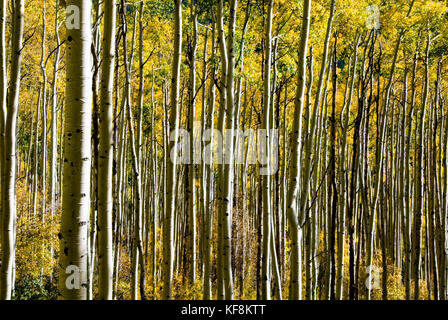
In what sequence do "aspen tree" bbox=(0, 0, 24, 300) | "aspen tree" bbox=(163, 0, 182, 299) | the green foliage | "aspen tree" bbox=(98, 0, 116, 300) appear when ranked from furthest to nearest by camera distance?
the green foliage → "aspen tree" bbox=(163, 0, 182, 299) → "aspen tree" bbox=(0, 0, 24, 300) → "aspen tree" bbox=(98, 0, 116, 300)

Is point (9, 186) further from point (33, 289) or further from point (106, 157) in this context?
point (33, 289)

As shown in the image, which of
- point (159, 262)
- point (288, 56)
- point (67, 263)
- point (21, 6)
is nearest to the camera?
point (67, 263)

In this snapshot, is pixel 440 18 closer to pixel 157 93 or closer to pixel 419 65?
pixel 419 65

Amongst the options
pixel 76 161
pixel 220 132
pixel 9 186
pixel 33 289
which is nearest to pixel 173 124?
pixel 220 132

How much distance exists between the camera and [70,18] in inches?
97.7

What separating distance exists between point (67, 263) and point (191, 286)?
6.88 meters

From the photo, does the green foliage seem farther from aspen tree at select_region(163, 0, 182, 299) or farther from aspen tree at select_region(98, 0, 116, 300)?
aspen tree at select_region(98, 0, 116, 300)

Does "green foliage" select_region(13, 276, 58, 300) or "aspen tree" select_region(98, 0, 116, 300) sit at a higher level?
"aspen tree" select_region(98, 0, 116, 300)

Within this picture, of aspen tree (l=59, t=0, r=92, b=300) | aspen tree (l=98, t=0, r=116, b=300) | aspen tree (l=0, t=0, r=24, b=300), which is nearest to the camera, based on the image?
aspen tree (l=59, t=0, r=92, b=300)

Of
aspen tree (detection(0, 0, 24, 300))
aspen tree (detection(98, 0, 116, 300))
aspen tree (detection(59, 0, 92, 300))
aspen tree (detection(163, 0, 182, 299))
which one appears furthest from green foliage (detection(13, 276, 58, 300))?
aspen tree (detection(59, 0, 92, 300))

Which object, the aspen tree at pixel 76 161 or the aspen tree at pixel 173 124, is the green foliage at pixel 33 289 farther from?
the aspen tree at pixel 76 161
